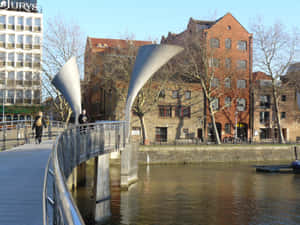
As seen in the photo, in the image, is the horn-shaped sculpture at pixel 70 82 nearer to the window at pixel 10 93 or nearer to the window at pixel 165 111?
the window at pixel 165 111

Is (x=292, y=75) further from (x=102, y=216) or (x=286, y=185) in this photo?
(x=102, y=216)

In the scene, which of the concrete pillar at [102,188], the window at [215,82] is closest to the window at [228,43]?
the window at [215,82]

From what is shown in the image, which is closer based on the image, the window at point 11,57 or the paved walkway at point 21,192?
the paved walkway at point 21,192

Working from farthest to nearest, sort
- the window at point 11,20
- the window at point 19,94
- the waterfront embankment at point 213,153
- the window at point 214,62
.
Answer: the window at point 11,20, the window at point 19,94, the window at point 214,62, the waterfront embankment at point 213,153

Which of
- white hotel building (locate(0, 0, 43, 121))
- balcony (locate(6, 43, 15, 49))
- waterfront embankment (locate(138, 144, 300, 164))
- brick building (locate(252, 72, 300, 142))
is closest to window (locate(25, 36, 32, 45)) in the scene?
white hotel building (locate(0, 0, 43, 121))

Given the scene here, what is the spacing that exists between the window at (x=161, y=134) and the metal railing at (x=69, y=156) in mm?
25868

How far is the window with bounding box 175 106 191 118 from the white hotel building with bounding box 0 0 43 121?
680 inches

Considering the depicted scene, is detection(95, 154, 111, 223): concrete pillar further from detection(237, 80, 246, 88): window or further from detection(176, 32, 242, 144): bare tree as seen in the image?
detection(237, 80, 246, 88): window

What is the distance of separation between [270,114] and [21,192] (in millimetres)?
53370

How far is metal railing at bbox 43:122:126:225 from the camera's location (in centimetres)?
242

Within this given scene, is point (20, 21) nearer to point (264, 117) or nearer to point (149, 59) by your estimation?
point (149, 59)

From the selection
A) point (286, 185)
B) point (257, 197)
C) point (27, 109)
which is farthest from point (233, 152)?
point (27, 109)

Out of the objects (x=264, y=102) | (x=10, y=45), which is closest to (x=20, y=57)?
(x=10, y=45)

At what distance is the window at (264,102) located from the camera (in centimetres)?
5616
